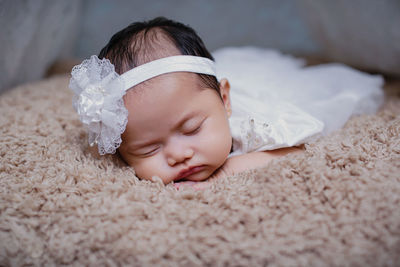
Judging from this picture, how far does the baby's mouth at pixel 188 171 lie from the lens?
103 cm

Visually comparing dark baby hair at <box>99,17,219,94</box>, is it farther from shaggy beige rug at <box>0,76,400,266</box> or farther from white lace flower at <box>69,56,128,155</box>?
shaggy beige rug at <box>0,76,400,266</box>

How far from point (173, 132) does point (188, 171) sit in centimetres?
12

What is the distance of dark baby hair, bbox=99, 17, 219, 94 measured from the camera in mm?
1056

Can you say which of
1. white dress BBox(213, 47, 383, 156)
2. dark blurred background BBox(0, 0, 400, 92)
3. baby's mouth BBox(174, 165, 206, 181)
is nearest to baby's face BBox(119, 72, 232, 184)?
baby's mouth BBox(174, 165, 206, 181)

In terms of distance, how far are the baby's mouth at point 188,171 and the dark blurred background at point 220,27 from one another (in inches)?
41.1

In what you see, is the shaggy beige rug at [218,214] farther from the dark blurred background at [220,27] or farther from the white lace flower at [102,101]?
the dark blurred background at [220,27]

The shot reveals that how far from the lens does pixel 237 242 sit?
29.5 inches

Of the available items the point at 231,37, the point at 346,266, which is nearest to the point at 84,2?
the point at 231,37

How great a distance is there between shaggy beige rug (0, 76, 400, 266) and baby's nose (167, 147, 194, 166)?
76 millimetres

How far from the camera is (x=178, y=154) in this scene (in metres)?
1.00

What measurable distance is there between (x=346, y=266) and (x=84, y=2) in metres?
2.57

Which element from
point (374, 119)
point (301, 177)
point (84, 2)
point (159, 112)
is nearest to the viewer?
point (301, 177)

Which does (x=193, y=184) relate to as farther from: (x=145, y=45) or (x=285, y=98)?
(x=285, y=98)

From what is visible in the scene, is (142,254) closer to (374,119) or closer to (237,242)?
(237,242)
